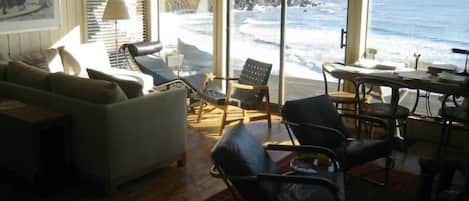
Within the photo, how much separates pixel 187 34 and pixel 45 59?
7.04 ft

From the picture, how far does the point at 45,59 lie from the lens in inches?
225

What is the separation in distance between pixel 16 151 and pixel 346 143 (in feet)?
8.41

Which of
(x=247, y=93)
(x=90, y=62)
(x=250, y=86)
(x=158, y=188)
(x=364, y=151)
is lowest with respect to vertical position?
(x=158, y=188)

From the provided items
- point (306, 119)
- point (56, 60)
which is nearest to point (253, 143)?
point (306, 119)

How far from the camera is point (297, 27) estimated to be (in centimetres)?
621

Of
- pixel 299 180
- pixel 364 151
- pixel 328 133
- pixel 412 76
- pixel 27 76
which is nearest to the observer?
pixel 299 180

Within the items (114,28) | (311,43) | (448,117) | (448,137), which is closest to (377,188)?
(448,117)

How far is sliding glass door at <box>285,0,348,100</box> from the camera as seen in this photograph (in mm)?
5912

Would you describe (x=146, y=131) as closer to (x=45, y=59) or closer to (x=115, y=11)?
(x=45, y=59)

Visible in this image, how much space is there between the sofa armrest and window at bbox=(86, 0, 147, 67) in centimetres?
285

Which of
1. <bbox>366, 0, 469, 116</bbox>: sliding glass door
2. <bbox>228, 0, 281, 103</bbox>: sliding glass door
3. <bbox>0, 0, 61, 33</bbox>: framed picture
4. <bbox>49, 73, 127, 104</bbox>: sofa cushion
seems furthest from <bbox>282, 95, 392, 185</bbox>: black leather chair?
<bbox>0, 0, 61, 33</bbox>: framed picture

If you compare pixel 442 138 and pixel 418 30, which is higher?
pixel 418 30

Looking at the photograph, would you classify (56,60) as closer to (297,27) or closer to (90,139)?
(90,139)

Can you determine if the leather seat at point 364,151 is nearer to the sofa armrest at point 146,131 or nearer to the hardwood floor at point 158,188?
the hardwood floor at point 158,188
